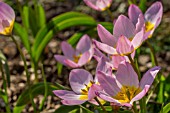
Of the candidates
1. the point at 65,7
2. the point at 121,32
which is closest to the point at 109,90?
the point at 121,32

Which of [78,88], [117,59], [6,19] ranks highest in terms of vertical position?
[6,19]

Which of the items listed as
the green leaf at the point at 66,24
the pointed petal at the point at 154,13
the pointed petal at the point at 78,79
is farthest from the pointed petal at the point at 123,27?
the green leaf at the point at 66,24

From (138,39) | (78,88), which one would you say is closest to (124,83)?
(138,39)

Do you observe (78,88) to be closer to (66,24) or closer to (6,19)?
(6,19)

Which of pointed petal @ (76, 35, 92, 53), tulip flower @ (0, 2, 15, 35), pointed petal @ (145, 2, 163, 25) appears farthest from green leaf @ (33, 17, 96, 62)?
tulip flower @ (0, 2, 15, 35)

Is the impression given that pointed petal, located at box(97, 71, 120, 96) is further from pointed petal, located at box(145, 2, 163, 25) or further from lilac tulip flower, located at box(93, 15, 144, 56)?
pointed petal, located at box(145, 2, 163, 25)

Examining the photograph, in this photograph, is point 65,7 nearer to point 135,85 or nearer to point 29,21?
point 29,21
